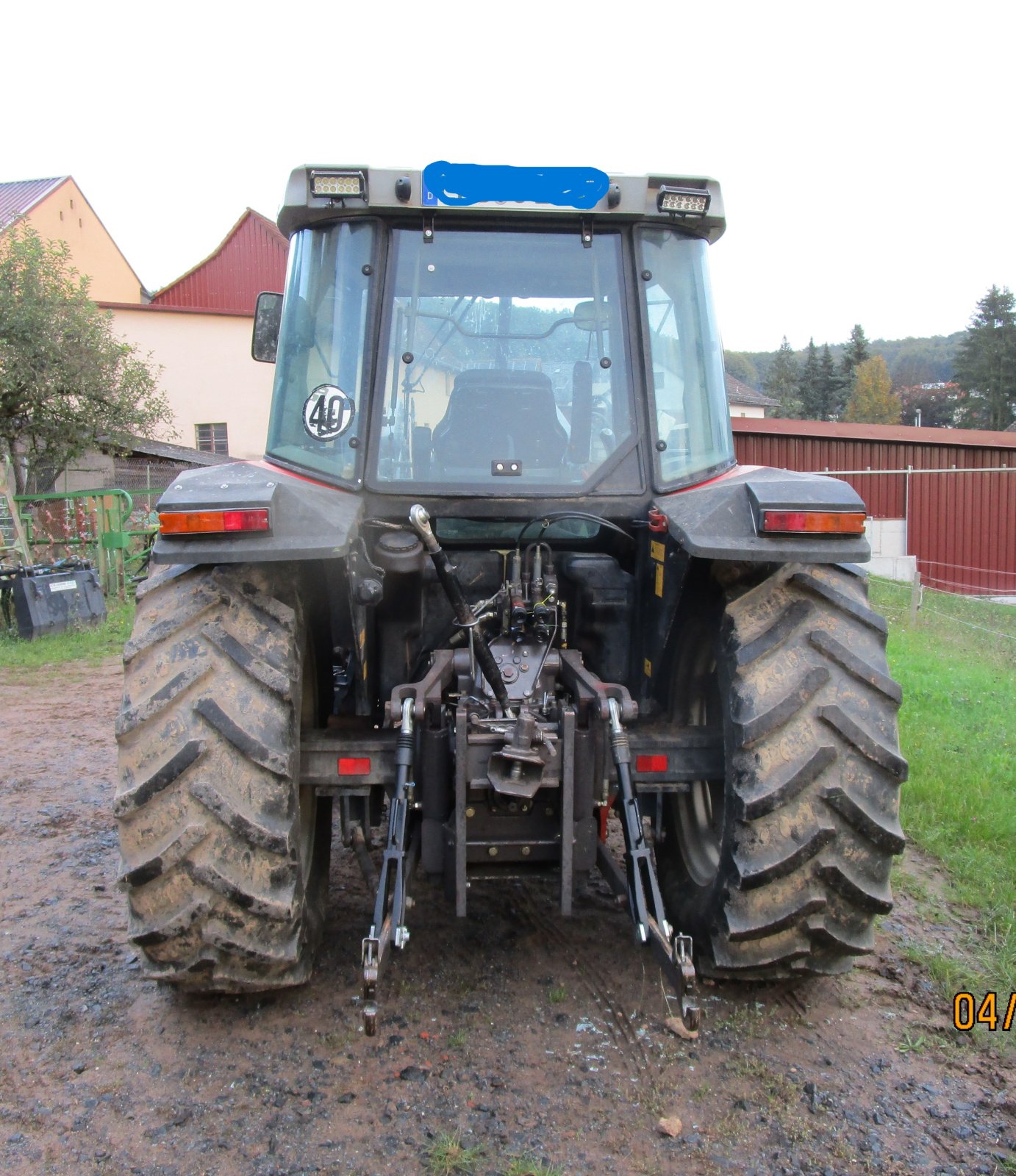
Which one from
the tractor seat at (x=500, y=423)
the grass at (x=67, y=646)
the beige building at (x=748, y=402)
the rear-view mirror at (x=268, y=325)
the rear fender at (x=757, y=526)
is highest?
the beige building at (x=748, y=402)

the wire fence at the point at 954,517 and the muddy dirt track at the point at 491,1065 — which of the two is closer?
the muddy dirt track at the point at 491,1065

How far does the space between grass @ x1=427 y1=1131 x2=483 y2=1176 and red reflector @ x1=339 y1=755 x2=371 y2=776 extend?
100 centimetres

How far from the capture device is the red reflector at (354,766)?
3.04m

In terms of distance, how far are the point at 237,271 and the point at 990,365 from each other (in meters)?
42.8

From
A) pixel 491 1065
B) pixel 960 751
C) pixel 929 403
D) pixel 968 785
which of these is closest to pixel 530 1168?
pixel 491 1065

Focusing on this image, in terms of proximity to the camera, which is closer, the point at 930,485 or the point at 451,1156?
the point at 451,1156

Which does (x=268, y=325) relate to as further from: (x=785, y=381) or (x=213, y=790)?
(x=785, y=381)

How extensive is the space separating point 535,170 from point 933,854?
325 cm

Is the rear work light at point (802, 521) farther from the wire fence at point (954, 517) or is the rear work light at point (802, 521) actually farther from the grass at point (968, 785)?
the wire fence at point (954, 517)

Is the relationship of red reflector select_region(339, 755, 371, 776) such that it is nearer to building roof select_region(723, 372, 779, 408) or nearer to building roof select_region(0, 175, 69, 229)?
building roof select_region(0, 175, 69, 229)

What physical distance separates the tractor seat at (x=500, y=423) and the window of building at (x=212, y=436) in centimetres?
2758

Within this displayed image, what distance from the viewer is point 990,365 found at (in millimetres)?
56781

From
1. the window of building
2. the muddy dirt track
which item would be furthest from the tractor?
the window of building

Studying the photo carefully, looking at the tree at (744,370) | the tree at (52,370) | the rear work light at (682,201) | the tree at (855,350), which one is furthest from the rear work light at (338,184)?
the tree at (744,370)
